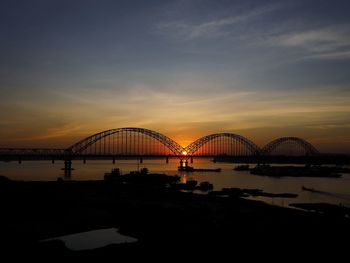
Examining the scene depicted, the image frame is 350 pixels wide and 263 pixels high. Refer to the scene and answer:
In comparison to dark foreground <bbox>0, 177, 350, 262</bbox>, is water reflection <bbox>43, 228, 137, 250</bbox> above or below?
below

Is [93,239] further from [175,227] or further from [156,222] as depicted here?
[175,227]

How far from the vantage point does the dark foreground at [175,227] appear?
25.0 m

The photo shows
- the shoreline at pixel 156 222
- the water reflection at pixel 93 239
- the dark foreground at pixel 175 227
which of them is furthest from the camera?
the water reflection at pixel 93 239

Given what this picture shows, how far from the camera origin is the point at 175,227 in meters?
32.6

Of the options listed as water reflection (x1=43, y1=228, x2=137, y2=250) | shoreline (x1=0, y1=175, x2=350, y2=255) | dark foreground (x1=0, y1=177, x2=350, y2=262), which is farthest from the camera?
water reflection (x1=43, y1=228, x2=137, y2=250)

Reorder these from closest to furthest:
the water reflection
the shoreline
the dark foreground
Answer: the dark foreground
the shoreline
the water reflection

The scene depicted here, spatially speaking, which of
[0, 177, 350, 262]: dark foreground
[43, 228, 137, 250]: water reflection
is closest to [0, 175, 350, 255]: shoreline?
[0, 177, 350, 262]: dark foreground

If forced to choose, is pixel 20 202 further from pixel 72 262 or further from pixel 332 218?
pixel 332 218

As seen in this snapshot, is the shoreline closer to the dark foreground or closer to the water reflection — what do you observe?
the dark foreground

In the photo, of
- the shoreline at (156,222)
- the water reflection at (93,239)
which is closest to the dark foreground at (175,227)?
the shoreline at (156,222)

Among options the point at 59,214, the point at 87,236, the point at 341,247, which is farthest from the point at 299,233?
the point at 59,214

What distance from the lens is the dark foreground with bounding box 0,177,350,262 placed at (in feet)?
82.1

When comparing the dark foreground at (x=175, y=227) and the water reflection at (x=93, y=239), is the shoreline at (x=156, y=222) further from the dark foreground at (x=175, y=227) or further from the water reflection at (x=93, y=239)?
the water reflection at (x=93, y=239)

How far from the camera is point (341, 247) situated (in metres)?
27.2
